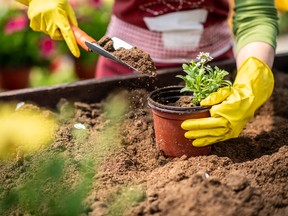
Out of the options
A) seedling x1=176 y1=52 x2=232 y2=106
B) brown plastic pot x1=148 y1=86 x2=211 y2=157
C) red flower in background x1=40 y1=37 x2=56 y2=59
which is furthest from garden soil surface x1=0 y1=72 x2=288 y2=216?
red flower in background x1=40 y1=37 x2=56 y2=59

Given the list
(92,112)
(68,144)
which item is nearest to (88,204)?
(68,144)

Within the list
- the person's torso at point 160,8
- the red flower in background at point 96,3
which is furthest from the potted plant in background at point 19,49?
the person's torso at point 160,8

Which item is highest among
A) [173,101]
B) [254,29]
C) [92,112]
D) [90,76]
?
[254,29]

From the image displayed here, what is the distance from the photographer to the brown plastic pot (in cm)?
203

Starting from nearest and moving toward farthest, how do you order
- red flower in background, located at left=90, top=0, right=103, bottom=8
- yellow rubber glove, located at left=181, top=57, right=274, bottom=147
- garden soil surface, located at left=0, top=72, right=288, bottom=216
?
garden soil surface, located at left=0, top=72, right=288, bottom=216, yellow rubber glove, located at left=181, top=57, right=274, bottom=147, red flower in background, located at left=90, top=0, right=103, bottom=8

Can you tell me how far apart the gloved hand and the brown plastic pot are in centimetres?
51

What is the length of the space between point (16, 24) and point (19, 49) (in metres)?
0.22

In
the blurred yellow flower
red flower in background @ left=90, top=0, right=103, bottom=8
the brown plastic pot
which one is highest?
the brown plastic pot

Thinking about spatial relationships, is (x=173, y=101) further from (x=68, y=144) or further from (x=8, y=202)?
(x=8, y=202)

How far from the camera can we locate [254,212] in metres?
1.63

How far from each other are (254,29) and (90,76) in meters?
2.61

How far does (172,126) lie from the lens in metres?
2.07

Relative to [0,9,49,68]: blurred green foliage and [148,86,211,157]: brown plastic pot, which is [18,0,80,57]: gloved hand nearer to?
[148,86,211,157]: brown plastic pot

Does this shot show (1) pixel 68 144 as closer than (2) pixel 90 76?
Yes
